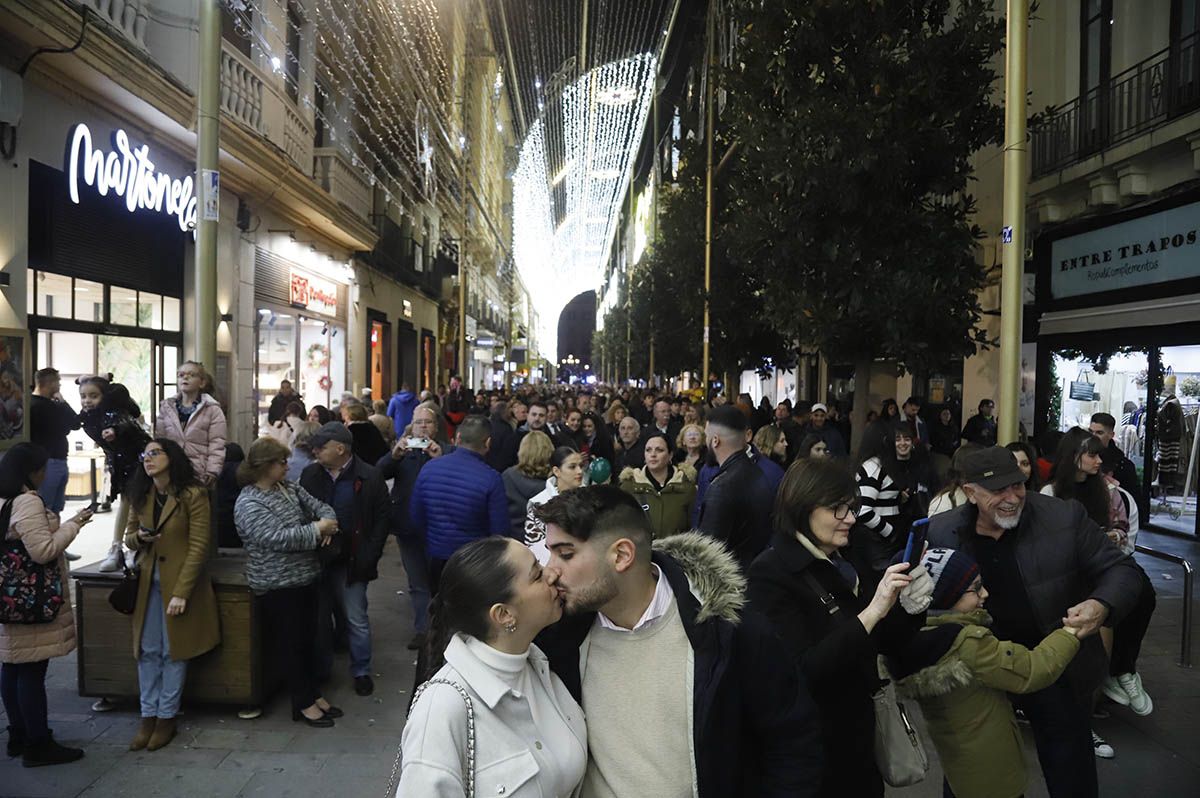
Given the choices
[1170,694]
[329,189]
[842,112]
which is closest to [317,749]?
[1170,694]

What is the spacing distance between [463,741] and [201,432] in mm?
6395

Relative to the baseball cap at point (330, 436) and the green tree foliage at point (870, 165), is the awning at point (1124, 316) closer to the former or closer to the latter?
the green tree foliage at point (870, 165)

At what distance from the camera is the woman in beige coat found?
4.43m

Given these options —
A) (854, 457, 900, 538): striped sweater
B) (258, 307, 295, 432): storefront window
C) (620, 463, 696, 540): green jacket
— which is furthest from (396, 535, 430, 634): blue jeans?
(258, 307, 295, 432): storefront window

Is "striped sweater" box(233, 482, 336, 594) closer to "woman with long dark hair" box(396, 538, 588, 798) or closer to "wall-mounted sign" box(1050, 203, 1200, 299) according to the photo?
"woman with long dark hair" box(396, 538, 588, 798)

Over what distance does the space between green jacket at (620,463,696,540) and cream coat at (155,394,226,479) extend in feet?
12.0

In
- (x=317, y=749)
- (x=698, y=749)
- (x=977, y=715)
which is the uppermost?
(x=698, y=749)

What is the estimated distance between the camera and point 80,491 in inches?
480

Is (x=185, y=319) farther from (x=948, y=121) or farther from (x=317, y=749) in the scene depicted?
(x=948, y=121)

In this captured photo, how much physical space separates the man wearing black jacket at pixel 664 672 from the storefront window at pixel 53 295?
9.78 meters

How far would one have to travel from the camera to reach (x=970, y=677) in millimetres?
2896

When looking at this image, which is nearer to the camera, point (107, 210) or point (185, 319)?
point (107, 210)

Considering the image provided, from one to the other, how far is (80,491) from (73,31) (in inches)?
262

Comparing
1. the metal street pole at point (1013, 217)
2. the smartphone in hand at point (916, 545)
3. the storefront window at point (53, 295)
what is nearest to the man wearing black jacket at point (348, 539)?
the smartphone in hand at point (916, 545)
